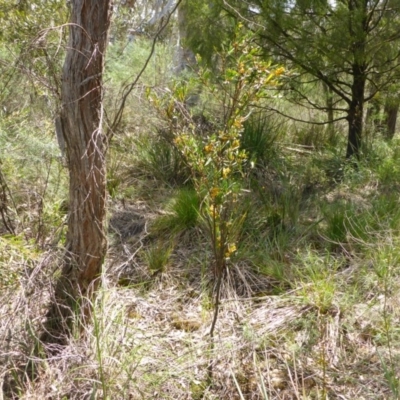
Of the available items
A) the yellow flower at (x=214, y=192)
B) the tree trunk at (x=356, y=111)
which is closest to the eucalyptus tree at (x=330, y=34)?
the tree trunk at (x=356, y=111)

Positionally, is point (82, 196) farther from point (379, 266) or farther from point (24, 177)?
point (24, 177)

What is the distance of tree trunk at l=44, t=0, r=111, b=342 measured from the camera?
2188 millimetres

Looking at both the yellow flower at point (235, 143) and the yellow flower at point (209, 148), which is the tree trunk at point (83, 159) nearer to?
the yellow flower at point (209, 148)

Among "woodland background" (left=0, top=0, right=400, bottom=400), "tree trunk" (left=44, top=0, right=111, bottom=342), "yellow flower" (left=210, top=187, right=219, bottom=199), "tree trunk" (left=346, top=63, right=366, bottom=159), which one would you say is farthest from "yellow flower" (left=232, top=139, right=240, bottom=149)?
"tree trunk" (left=346, top=63, right=366, bottom=159)

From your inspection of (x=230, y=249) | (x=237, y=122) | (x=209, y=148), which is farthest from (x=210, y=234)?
(x=237, y=122)

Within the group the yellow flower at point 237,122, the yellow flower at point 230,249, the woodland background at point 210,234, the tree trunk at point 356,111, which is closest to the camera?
the yellow flower at point 237,122

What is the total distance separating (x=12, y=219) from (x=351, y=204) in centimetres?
292

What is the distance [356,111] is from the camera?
207 inches

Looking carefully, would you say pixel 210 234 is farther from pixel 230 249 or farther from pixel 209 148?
pixel 209 148

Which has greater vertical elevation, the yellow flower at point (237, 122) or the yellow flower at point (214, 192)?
the yellow flower at point (237, 122)

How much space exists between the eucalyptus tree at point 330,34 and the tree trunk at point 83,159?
2.37 meters

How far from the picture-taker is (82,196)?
2.36 meters

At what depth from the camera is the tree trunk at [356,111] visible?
16.0 ft

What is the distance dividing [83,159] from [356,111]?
3.92 m
